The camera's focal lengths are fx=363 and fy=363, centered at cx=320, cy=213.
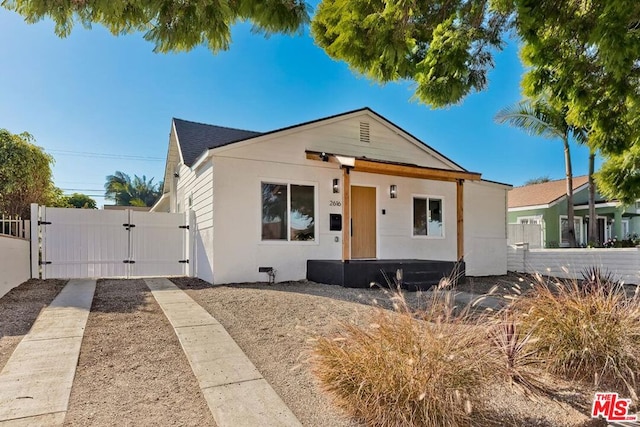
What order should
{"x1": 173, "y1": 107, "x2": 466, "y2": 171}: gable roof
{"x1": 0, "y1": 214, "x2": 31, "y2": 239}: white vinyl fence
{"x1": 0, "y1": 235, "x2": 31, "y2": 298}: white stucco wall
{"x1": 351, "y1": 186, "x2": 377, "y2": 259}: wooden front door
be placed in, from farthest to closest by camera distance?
1. {"x1": 173, "y1": 107, "x2": 466, "y2": 171}: gable roof
2. {"x1": 351, "y1": 186, "x2": 377, "y2": 259}: wooden front door
3. {"x1": 0, "y1": 214, "x2": 31, "y2": 239}: white vinyl fence
4. {"x1": 0, "y1": 235, "x2": 31, "y2": 298}: white stucco wall

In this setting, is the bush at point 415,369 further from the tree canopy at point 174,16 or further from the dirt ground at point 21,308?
the dirt ground at point 21,308

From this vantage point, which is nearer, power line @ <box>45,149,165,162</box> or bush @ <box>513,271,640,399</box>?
bush @ <box>513,271,640,399</box>

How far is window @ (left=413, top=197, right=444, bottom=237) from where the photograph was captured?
10391mm

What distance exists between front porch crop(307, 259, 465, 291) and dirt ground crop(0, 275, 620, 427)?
1.17 metres

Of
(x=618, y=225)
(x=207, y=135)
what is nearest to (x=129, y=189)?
(x=207, y=135)

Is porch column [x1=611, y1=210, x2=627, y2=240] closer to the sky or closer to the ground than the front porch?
closer to the sky

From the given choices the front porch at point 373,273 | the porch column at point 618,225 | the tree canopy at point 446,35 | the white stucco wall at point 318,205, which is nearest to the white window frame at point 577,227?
the porch column at point 618,225

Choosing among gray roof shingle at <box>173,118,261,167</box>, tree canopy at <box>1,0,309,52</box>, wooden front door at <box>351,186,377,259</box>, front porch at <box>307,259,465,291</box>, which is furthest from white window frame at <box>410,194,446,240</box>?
tree canopy at <box>1,0,309,52</box>

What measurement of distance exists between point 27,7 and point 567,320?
5.06 meters

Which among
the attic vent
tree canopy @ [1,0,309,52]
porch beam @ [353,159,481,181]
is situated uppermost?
the attic vent

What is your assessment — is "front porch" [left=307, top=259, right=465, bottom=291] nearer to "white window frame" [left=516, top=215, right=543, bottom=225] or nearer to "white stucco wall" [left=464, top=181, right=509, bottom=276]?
"white stucco wall" [left=464, top=181, right=509, bottom=276]

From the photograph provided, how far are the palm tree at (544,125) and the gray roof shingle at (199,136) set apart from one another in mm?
11566

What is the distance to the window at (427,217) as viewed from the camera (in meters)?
10.4

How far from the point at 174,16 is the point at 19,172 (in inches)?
494
